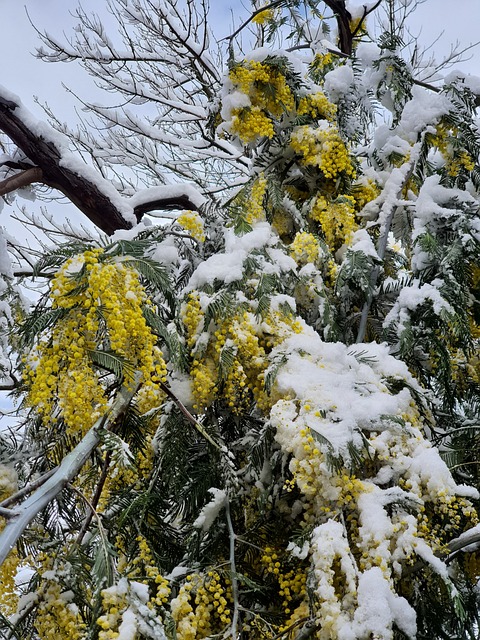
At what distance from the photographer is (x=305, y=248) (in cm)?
306

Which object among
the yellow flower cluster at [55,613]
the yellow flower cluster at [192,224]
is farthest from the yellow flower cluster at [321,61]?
the yellow flower cluster at [55,613]

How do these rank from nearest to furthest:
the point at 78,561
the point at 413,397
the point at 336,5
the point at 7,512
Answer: the point at 7,512, the point at 78,561, the point at 413,397, the point at 336,5

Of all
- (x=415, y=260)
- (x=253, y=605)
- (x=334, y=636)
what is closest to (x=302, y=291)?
(x=415, y=260)

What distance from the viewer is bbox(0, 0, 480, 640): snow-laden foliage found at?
194 cm

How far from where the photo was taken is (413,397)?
2.56 m

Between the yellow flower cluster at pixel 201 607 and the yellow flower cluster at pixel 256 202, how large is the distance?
1.90m

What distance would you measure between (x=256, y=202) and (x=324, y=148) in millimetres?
533

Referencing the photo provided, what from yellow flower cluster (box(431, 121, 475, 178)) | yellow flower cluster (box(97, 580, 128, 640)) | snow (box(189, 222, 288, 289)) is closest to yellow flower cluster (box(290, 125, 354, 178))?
yellow flower cluster (box(431, 121, 475, 178))

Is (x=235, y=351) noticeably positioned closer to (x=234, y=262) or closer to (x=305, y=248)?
(x=234, y=262)

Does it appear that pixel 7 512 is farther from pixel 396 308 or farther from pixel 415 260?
pixel 415 260

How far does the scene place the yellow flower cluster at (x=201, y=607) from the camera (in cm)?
196

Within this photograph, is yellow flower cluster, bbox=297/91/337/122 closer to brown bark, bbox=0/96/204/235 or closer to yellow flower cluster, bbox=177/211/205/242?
brown bark, bbox=0/96/204/235

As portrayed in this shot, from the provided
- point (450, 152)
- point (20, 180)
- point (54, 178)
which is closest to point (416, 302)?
point (450, 152)

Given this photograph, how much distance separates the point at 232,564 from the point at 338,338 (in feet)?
4.68
